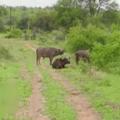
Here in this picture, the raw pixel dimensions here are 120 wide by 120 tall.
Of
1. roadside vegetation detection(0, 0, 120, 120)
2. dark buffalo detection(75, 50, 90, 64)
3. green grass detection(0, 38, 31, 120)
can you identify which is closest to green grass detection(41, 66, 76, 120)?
roadside vegetation detection(0, 0, 120, 120)

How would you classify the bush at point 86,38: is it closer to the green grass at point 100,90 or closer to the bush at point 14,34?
the green grass at point 100,90

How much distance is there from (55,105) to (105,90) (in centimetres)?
416

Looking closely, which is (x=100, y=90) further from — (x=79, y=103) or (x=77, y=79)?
(x=77, y=79)

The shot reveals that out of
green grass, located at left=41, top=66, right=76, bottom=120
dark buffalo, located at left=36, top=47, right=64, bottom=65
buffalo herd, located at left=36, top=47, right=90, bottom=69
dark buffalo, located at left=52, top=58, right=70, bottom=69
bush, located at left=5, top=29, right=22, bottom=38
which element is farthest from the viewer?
bush, located at left=5, top=29, right=22, bottom=38

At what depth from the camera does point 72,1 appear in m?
69.4

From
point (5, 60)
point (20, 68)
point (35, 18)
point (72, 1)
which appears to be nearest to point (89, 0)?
point (72, 1)

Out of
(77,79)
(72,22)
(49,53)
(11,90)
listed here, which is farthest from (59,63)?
(72,22)

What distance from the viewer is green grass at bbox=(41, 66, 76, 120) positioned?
43.8 feet

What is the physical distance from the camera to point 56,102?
50.5 ft

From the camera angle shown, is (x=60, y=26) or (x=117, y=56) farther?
(x=60, y=26)

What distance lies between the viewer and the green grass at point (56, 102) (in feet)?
43.8

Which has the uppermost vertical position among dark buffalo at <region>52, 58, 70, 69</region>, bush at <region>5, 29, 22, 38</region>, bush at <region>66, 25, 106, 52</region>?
bush at <region>66, 25, 106, 52</region>

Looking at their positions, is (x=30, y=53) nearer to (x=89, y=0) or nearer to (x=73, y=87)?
(x=73, y=87)

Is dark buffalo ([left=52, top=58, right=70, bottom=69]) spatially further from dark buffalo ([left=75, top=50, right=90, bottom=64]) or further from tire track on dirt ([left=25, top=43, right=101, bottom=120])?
tire track on dirt ([left=25, top=43, right=101, bottom=120])
